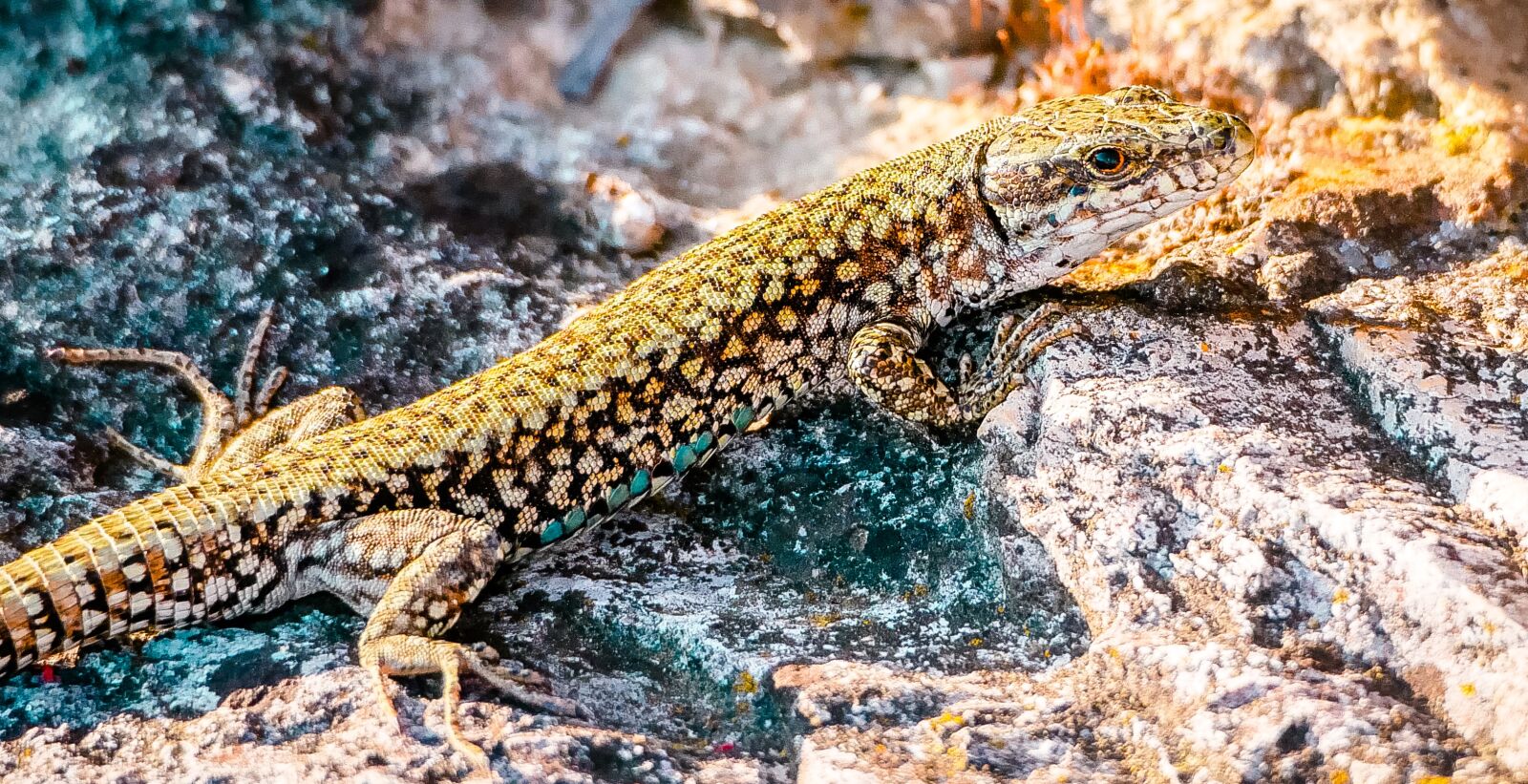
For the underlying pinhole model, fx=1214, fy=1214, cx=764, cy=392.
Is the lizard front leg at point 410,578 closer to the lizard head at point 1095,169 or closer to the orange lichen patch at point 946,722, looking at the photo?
the orange lichen patch at point 946,722

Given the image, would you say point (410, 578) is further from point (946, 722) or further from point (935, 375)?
point (935, 375)

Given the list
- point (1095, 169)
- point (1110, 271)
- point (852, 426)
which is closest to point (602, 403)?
point (852, 426)

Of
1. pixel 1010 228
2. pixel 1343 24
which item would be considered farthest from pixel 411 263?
pixel 1343 24

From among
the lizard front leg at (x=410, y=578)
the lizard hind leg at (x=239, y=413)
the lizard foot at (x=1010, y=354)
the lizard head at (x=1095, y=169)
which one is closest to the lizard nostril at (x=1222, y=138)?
the lizard head at (x=1095, y=169)

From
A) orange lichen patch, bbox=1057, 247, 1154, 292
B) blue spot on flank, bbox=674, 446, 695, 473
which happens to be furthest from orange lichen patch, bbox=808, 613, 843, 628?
orange lichen patch, bbox=1057, 247, 1154, 292

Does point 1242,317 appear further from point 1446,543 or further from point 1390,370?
point 1446,543

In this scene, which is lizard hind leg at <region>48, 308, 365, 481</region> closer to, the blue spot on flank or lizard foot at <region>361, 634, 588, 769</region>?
lizard foot at <region>361, 634, 588, 769</region>
